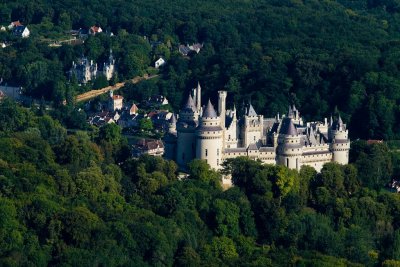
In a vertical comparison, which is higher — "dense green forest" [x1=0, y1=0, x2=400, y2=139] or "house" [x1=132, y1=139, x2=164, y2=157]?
"dense green forest" [x1=0, y1=0, x2=400, y2=139]

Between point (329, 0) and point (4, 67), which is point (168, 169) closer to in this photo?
point (4, 67)

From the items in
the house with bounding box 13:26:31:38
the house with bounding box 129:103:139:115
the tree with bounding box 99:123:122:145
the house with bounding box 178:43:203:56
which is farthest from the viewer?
the house with bounding box 13:26:31:38

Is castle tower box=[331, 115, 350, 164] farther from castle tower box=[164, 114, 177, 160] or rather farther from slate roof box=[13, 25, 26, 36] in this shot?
slate roof box=[13, 25, 26, 36]

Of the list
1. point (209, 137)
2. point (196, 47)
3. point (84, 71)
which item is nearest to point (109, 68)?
point (84, 71)

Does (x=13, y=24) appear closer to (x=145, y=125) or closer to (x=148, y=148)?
(x=145, y=125)

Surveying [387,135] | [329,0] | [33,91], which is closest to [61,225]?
[387,135]

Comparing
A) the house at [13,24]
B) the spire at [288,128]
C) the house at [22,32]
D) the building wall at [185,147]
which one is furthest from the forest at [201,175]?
the house at [13,24]

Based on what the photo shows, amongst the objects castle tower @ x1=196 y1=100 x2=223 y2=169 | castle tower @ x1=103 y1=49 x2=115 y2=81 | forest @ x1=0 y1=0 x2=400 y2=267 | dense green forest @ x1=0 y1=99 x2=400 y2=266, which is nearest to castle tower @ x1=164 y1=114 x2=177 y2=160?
forest @ x1=0 y1=0 x2=400 y2=267
